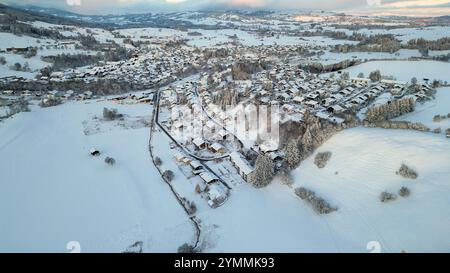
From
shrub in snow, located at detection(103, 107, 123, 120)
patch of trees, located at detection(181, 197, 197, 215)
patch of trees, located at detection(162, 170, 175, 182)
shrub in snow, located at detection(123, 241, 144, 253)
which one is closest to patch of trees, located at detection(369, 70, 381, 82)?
patch of trees, located at detection(162, 170, 175, 182)

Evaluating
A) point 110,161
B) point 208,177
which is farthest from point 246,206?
point 110,161

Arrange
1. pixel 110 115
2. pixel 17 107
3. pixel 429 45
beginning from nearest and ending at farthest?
pixel 110 115 → pixel 17 107 → pixel 429 45

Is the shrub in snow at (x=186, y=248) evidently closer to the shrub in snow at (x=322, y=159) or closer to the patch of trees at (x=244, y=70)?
the shrub in snow at (x=322, y=159)

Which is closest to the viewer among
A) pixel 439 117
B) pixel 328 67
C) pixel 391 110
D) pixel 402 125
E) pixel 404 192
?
pixel 404 192

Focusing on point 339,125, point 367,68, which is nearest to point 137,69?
point 367,68

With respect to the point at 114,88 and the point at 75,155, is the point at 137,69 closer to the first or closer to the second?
the point at 114,88

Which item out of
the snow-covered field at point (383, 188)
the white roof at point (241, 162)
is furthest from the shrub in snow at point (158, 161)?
the snow-covered field at point (383, 188)

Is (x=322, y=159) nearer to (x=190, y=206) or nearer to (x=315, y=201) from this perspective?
(x=315, y=201)
